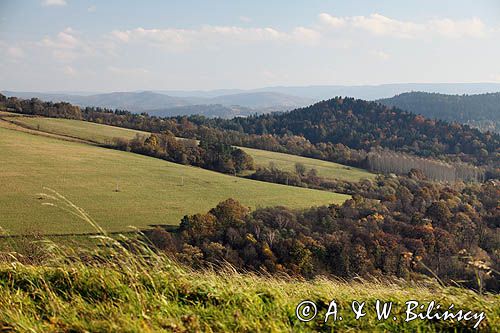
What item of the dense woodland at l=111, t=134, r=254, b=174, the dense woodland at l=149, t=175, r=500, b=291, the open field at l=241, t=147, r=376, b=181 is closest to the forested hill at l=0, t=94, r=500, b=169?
the open field at l=241, t=147, r=376, b=181

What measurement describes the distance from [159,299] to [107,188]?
4570 cm

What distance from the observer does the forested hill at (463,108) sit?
163m

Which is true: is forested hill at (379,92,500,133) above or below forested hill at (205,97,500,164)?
above

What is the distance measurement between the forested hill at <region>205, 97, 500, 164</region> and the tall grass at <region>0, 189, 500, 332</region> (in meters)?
101

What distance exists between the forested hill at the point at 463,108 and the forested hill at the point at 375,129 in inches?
2095

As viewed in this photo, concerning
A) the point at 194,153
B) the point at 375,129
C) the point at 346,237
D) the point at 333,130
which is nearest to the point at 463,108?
the point at 375,129

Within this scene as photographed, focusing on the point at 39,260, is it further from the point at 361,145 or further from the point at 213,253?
the point at 361,145

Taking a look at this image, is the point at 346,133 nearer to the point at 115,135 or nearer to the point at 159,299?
the point at 115,135

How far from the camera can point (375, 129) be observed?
11644 centimetres

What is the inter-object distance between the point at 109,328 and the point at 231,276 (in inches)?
80.5

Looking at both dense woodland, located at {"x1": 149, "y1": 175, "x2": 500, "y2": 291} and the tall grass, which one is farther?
dense woodland, located at {"x1": 149, "y1": 175, "x2": 500, "y2": 291}

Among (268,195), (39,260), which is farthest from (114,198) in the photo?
(39,260)

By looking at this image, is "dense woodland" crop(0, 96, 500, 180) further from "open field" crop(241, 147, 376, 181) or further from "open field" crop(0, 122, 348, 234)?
"open field" crop(0, 122, 348, 234)

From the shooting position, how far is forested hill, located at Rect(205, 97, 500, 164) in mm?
101438
